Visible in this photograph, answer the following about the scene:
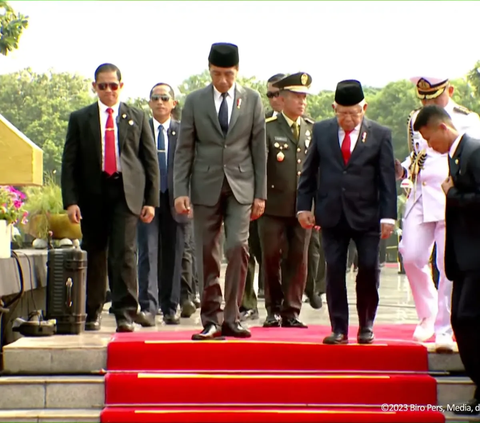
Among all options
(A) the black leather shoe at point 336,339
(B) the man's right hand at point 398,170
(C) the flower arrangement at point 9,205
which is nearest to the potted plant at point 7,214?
(C) the flower arrangement at point 9,205

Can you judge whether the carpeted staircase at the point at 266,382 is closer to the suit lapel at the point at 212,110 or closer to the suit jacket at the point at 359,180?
the suit jacket at the point at 359,180

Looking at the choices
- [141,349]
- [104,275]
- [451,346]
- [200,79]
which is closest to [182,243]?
[104,275]

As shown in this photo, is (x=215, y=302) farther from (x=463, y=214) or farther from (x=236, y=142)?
(x=463, y=214)

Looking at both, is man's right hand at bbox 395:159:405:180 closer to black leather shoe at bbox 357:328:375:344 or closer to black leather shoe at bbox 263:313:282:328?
black leather shoe at bbox 357:328:375:344

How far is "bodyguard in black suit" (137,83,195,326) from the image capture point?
399 inches

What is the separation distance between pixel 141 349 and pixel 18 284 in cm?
184

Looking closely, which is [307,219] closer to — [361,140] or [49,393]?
[361,140]

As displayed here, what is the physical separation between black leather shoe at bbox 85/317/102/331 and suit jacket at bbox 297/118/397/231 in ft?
7.51

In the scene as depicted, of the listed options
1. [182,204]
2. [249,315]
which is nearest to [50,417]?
[182,204]

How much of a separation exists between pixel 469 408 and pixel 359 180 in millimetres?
1916

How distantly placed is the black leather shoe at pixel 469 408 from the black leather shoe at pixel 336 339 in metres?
0.99

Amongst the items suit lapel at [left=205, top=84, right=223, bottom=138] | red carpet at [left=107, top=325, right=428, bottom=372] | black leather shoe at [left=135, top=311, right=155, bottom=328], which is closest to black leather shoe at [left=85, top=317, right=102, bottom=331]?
black leather shoe at [left=135, top=311, right=155, bottom=328]

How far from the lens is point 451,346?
802cm

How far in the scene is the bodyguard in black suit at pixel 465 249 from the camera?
734 centimetres
